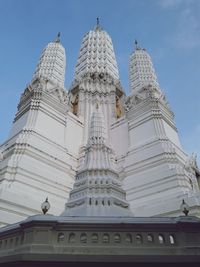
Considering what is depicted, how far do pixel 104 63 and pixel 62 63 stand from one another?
5907 mm

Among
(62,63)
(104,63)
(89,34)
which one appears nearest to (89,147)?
(62,63)

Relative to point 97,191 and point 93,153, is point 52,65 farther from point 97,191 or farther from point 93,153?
point 97,191

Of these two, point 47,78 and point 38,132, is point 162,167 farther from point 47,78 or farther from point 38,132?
point 47,78

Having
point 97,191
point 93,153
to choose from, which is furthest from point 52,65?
point 97,191

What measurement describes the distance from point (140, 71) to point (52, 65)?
935 centimetres

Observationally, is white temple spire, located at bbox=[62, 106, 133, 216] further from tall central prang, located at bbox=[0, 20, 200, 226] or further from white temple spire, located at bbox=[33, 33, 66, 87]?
white temple spire, located at bbox=[33, 33, 66, 87]

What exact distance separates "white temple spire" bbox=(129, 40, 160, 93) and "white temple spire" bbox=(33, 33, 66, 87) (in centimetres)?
751

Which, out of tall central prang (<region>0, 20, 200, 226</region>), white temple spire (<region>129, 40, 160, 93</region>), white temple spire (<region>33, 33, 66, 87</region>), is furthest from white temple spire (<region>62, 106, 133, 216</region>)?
white temple spire (<region>33, 33, 66, 87</region>)

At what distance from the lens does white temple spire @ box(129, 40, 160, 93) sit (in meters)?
25.3

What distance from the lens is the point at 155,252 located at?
647cm

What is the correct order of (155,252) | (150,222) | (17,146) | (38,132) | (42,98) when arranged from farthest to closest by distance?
(42,98) → (38,132) → (17,146) → (150,222) → (155,252)

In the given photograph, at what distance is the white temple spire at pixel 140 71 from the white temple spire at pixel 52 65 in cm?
751

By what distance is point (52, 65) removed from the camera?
86.4 ft

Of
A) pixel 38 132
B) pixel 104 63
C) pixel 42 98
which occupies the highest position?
pixel 104 63
